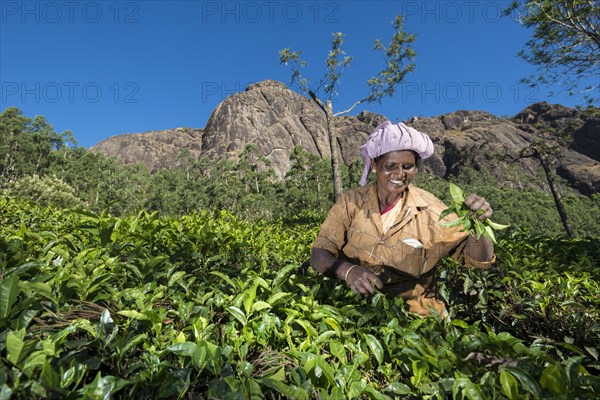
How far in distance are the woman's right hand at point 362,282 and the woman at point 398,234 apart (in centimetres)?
21

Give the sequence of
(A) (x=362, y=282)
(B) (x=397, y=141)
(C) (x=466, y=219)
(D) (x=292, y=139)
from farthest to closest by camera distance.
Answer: (D) (x=292, y=139) < (B) (x=397, y=141) < (A) (x=362, y=282) < (C) (x=466, y=219)

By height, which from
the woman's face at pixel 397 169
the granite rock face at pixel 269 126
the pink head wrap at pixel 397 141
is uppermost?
the granite rock face at pixel 269 126

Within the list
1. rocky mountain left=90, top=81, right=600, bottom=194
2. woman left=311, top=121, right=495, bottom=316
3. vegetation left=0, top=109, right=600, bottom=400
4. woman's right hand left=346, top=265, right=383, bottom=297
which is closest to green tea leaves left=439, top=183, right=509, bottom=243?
vegetation left=0, top=109, right=600, bottom=400

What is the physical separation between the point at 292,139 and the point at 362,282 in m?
85.3

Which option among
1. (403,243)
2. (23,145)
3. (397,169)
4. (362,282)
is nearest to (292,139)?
(23,145)

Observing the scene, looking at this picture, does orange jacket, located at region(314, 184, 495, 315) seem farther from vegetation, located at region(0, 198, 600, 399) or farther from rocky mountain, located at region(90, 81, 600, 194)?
rocky mountain, located at region(90, 81, 600, 194)

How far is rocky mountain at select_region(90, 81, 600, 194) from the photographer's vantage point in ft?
273

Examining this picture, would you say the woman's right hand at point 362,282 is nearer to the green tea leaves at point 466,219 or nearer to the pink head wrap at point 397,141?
the green tea leaves at point 466,219

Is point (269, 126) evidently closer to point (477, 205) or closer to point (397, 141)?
point (397, 141)

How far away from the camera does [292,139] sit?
8569 cm

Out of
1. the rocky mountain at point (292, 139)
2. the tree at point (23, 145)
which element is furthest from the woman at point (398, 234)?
the rocky mountain at point (292, 139)

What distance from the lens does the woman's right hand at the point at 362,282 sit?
1747 mm

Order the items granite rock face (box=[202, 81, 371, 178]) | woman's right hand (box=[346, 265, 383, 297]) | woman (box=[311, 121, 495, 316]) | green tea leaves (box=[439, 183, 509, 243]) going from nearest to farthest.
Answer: green tea leaves (box=[439, 183, 509, 243]) → woman's right hand (box=[346, 265, 383, 297]) → woman (box=[311, 121, 495, 316]) → granite rock face (box=[202, 81, 371, 178])

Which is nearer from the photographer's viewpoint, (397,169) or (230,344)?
(230,344)
